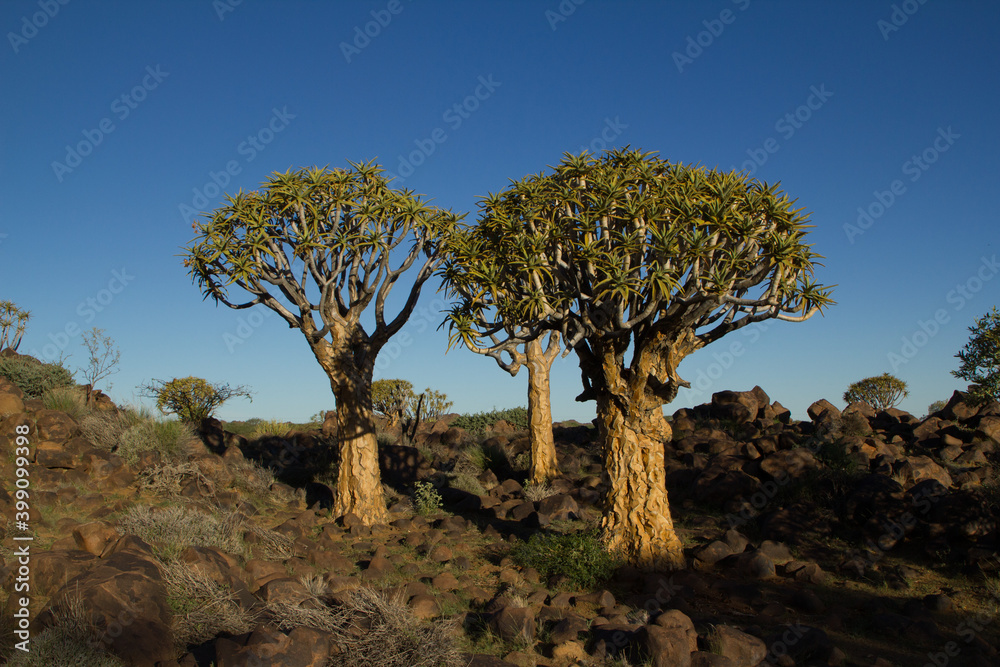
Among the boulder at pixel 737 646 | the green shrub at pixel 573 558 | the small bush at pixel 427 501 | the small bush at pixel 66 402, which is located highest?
the small bush at pixel 66 402

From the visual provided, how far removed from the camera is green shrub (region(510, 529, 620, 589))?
8680mm

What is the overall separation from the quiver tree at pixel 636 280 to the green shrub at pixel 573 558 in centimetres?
47

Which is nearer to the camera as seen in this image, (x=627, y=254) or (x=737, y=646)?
(x=737, y=646)

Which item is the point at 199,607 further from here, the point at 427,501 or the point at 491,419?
the point at 491,419

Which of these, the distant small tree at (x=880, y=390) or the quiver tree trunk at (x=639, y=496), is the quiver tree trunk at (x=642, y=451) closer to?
the quiver tree trunk at (x=639, y=496)

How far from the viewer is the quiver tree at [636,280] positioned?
8719 millimetres

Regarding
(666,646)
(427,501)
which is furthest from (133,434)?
(666,646)

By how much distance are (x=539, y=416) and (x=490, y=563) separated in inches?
222

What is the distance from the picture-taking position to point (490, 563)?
387 inches

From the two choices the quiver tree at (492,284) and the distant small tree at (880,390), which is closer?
the quiver tree at (492,284)

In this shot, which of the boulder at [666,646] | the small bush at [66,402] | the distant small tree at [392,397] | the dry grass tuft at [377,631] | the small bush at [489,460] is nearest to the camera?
the dry grass tuft at [377,631]

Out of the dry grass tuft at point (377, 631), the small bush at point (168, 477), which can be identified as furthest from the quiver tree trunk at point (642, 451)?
the small bush at point (168, 477)

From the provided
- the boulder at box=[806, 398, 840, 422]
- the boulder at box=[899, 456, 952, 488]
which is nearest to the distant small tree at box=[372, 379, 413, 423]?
the boulder at box=[806, 398, 840, 422]


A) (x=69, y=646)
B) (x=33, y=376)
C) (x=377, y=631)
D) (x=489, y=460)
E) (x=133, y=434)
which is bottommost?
(x=377, y=631)
